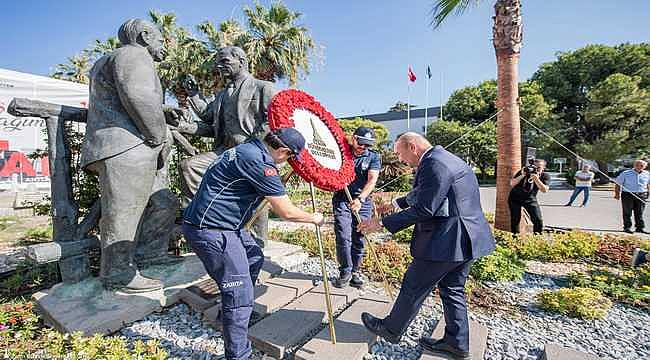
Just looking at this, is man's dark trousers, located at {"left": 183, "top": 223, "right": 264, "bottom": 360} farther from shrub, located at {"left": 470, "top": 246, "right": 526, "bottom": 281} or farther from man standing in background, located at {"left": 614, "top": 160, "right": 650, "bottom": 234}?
man standing in background, located at {"left": 614, "top": 160, "right": 650, "bottom": 234}

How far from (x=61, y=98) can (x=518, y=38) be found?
14.2 m

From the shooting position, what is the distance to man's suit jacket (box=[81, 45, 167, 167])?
2807 mm

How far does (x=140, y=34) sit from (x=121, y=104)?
72cm

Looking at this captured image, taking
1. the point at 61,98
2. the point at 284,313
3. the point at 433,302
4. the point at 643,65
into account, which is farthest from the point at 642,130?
the point at 61,98

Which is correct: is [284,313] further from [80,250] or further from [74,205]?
[74,205]

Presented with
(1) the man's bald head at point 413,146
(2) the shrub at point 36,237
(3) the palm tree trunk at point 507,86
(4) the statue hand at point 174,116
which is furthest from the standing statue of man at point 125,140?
(3) the palm tree trunk at point 507,86

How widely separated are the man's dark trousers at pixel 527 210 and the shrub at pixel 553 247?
28.8 inches

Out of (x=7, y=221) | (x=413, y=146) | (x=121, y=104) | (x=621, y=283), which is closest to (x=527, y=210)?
(x=621, y=283)

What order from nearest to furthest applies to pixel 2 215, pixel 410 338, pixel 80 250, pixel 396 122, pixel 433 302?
pixel 410 338 → pixel 80 250 → pixel 433 302 → pixel 2 215 → pixel 396 122

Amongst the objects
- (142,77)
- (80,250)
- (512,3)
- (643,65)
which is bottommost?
(80,250)

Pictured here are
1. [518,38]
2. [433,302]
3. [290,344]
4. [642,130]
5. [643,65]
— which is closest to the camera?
[290,344]

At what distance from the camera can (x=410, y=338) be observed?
2.66 metres

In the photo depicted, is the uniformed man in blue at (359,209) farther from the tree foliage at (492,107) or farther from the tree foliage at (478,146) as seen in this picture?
the tree foliage at (492,107)

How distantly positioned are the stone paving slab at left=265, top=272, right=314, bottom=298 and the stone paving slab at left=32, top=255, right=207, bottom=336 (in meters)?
0.90
